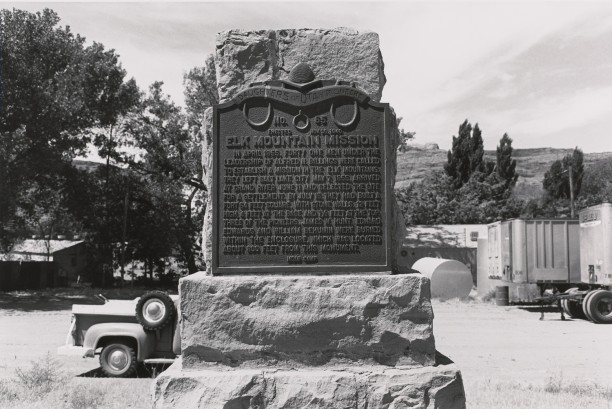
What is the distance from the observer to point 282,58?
5.73m

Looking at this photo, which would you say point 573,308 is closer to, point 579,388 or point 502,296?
point 502,296

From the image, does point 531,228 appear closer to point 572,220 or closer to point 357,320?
point 572,220

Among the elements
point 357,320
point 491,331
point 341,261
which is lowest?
point 491,331

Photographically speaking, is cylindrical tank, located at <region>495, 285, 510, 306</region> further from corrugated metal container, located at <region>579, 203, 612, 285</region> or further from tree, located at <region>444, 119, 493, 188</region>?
tree, located at <region>444, 119, 493, 188</region>

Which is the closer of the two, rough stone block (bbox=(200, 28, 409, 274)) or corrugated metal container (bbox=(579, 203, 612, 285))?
rough stone block (bbox=(200, 28, 409, 274))

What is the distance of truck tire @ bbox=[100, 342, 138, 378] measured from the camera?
9641 mm

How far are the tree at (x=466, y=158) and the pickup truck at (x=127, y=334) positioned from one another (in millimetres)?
56096

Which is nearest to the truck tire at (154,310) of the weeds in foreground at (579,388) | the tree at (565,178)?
the weeds in foreground at (579,388)

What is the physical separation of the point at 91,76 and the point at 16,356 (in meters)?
21.1

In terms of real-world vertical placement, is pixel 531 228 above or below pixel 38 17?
below

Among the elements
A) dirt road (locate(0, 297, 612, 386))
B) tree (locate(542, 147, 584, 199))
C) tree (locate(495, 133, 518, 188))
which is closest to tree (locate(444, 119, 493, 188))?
tree (locate(495, 133, 518, 188))

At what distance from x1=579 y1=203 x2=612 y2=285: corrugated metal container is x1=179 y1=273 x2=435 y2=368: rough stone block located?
14006mm

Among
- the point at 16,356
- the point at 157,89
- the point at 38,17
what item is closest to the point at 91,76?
the point at 38,17

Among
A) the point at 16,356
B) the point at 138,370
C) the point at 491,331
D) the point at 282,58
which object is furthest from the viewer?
the point at 491,331
